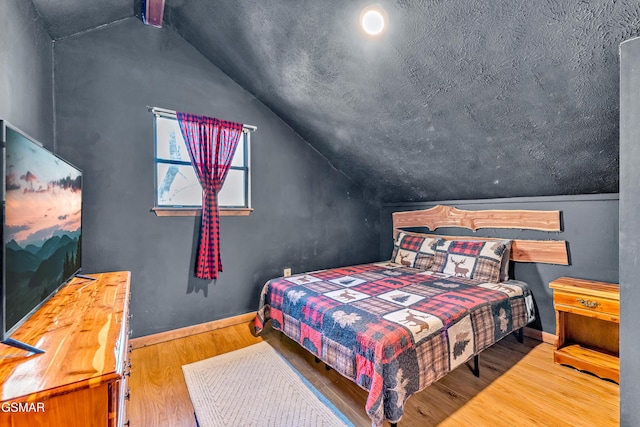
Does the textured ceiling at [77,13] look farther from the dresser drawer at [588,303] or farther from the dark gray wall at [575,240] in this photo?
the dresser drawer at [588,303]

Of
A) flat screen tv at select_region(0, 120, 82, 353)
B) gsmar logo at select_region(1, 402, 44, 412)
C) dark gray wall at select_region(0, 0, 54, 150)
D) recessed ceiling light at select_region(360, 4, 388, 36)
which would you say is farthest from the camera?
recessed ceiling light at select_region(360, 4, 388, 36)

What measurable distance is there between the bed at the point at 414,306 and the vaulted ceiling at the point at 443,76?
0.58 m

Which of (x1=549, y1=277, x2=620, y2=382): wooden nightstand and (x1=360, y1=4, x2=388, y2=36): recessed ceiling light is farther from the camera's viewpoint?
(x1=549, y1=277, x2=620, y2=382): wooden nightstand

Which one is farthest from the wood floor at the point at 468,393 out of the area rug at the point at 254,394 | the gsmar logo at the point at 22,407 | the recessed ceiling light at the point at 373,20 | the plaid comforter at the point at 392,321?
the recessed ceiling light at the point at 373,20

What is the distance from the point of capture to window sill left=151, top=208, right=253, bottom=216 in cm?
255

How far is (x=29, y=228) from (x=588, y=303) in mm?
3087

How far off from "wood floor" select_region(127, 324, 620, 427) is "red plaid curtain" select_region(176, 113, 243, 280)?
29.4 inches

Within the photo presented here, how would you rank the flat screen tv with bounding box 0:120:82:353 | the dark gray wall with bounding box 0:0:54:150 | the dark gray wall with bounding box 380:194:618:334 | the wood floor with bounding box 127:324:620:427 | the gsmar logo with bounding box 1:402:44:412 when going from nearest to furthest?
1. the gsmar logo with bounding box 1:402:44:412
2. the flat screen tv with bounding box 0:120:82:353
3. the dark gray wall with bounding box 0:0:54:150
4. the wood floor with bounding box 127:324:620:427
5. the dark gray wall with bounding box 380:194:618:334

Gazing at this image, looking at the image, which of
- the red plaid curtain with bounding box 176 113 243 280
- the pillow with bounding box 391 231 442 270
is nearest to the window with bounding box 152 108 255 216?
the red plaid curtain with bounding box 176 113 243 280

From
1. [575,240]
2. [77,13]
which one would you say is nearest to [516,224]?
[575,240]

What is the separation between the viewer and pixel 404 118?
242cm

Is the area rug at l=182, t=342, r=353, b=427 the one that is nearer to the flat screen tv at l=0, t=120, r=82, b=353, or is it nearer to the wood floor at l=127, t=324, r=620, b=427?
the wood floor at l=127, t=324, r=620, b=427

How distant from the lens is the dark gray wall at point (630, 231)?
1.14m

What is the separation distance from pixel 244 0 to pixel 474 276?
290 centimetres
